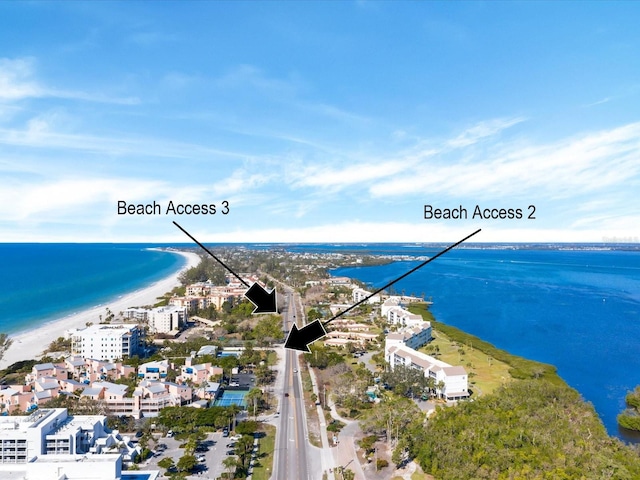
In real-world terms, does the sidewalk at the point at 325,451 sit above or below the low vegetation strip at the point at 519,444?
below

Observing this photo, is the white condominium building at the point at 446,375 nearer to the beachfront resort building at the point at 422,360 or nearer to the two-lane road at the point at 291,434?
the beachfront resort building at the point at 422,360

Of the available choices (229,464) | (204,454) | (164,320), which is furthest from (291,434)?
(164,320)

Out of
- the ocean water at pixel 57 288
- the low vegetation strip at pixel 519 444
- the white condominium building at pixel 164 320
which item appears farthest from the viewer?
the ocean water at pixel 57 288

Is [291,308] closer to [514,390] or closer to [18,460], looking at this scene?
[514,390]

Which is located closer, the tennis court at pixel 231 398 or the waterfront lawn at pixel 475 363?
the tennis court at pixel 231 398

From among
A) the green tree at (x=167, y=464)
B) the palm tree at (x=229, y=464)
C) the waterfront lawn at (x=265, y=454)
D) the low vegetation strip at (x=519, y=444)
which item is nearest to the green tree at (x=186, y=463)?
the green tree at (x=167, y=464)

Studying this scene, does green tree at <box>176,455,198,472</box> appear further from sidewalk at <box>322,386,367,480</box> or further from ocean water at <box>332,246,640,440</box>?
A: ocean water at <box>332,246,640,440</box>
